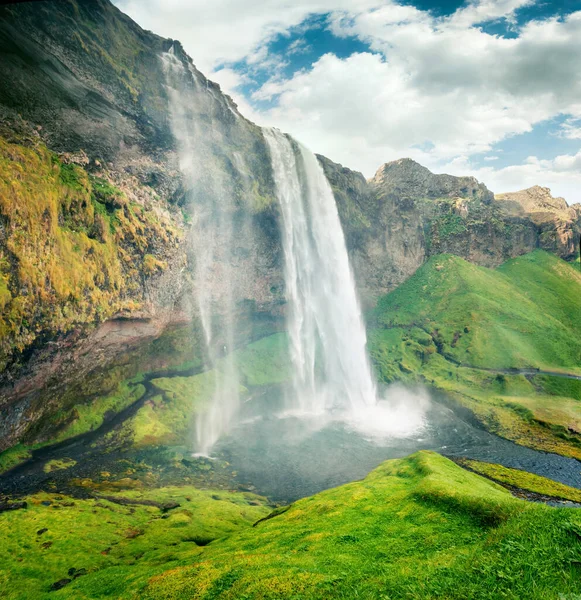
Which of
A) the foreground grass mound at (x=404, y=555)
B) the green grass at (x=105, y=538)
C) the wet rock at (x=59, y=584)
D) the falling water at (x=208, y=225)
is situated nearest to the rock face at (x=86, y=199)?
the falling water at (x=208, y=225)

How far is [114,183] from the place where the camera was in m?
57.3

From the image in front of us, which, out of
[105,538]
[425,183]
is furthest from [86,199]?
[425,183]

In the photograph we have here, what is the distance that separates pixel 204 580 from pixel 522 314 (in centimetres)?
12119

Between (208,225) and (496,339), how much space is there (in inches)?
3221

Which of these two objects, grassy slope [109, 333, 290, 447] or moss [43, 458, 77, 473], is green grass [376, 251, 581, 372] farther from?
moss [43, 458, 77, 473]

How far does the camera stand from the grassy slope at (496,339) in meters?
69.7

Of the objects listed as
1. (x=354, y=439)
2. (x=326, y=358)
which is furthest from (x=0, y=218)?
(x=326, y=358)

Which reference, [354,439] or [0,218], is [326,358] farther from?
[0,218]

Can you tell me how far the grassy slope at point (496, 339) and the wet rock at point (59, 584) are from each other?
65.7 meters

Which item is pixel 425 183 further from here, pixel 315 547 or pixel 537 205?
pixel 315 547

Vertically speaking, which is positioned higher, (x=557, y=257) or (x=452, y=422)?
(x=557, y=257)

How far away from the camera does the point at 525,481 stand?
4378cm

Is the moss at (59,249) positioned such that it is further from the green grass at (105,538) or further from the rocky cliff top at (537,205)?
the rocky cliff top at (537,205)

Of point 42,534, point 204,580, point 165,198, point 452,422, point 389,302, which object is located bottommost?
point 452,422
